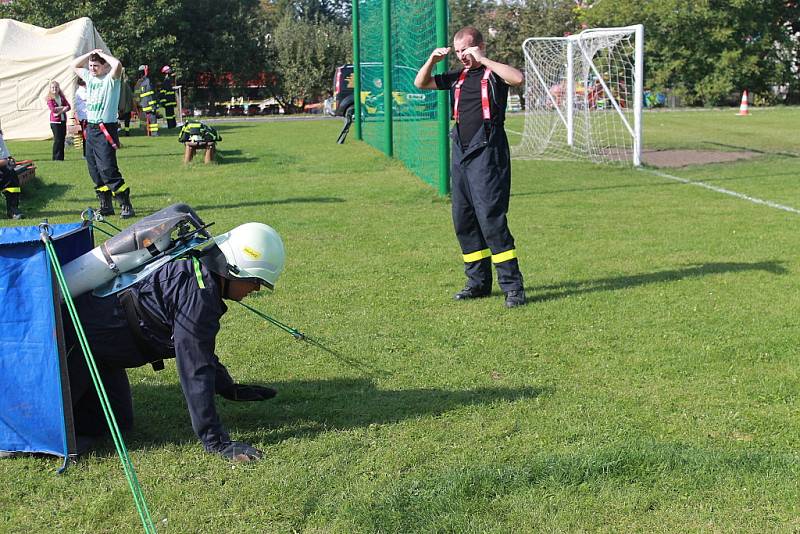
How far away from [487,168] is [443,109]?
17.6 ft

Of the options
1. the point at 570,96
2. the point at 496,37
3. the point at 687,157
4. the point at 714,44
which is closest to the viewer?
the point at 687,157

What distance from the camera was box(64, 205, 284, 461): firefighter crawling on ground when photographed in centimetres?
415

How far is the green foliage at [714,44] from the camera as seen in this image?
44781mm

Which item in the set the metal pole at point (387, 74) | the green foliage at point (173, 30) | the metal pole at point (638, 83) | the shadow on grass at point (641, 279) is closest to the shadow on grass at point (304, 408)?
the shadow on grass at point (641, 279)

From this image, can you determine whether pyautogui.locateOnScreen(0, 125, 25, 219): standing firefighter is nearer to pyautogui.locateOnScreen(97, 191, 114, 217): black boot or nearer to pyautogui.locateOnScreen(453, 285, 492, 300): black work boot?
pyautogui.locateOnScreen(97, 191, 114, 217): black boot

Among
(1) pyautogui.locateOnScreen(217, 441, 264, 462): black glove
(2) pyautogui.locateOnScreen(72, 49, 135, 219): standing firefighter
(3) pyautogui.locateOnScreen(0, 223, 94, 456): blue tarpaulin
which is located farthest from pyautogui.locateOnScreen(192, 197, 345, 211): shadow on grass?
(1) pyautogui.locateOnScreen(217, 441, 264, 462): black glove

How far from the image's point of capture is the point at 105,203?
1199 centimetres

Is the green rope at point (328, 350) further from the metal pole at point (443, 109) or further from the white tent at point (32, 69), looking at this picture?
the white tent at point (32, 69)

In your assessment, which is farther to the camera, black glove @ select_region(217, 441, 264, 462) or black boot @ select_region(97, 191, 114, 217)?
black boot @ select_region(97, 191, 114, 217)

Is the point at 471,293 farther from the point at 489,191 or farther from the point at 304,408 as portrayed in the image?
the point at 304,408

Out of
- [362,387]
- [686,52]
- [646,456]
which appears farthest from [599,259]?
[686,52]

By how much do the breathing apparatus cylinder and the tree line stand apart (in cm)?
4062

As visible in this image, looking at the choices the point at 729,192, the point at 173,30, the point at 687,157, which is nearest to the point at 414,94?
the point at 687,157

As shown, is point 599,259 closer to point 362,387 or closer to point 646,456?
point 362,387
